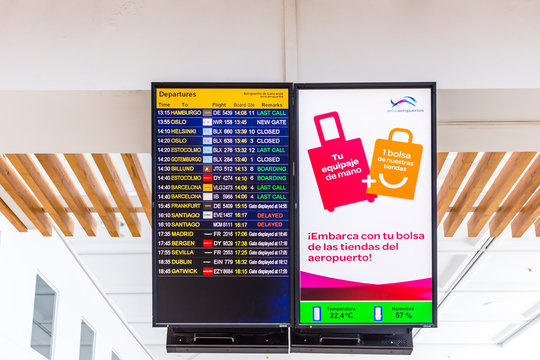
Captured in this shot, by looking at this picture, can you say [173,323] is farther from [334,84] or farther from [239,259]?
[334,84]

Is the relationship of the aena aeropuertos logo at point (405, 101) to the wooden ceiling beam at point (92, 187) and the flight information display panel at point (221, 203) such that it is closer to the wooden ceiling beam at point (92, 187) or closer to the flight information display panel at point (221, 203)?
the flight information display panel at point (221, 203)

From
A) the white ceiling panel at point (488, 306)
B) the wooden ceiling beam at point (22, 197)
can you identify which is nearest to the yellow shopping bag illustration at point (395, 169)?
the wooden ceiling beam at point (22, 197)

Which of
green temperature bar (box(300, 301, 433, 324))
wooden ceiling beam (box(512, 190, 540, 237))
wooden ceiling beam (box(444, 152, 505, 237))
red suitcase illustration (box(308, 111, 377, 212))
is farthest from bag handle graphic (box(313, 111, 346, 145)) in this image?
wooden ceiling beam (box(512, 190, 540, 237))

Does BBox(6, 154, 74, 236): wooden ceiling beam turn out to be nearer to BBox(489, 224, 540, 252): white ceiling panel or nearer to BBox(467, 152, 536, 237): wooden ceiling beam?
BBox(467, 152, 536, 237): wooden ceiling beam

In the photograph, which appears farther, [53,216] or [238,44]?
[53,216]

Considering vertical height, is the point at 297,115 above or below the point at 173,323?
above

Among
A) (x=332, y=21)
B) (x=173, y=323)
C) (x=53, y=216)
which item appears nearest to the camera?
(x=173, y=323)

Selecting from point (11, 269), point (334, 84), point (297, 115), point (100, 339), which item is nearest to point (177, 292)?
point (297, 115)

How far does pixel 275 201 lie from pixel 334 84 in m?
0.65

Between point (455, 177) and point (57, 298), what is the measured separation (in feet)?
14.4

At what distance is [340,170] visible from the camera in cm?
347

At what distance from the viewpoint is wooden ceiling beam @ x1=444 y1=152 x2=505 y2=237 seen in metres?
4.86

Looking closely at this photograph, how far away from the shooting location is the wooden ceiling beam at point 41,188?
15.7 feet

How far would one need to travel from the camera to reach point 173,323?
337cm
